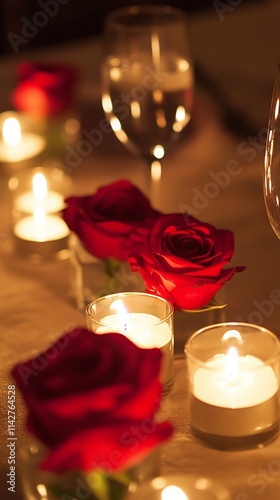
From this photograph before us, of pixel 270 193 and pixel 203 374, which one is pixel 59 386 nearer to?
pixel 203 374

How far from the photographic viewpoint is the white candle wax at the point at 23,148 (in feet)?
4.41

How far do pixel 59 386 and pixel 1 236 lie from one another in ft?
1.86

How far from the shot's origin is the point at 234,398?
71 centimetres

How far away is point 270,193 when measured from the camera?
79cm

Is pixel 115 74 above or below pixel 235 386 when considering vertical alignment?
above

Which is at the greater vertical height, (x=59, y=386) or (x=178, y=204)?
(x=59, y=386)

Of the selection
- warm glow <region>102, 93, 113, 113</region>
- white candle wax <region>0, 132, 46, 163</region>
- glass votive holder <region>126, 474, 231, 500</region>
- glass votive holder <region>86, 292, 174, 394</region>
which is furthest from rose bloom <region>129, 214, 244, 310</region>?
white candle wax <region>0, 132, 46, 163</region>

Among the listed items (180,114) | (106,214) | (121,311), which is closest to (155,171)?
(180,114)

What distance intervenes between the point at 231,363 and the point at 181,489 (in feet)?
0.40

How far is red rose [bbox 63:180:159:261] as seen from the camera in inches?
35.3

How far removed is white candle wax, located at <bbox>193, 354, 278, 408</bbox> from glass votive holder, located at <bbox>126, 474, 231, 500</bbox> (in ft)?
0.22

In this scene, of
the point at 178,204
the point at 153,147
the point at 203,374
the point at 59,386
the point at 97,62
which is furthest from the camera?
the point at 97,62

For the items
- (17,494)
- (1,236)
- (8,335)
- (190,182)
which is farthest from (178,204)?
(17,494)

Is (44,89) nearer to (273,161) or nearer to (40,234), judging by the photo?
(40,234)
